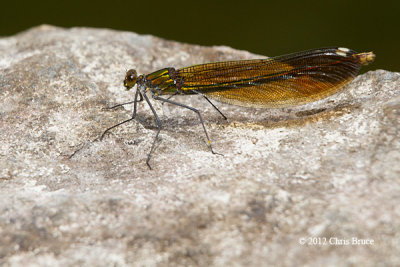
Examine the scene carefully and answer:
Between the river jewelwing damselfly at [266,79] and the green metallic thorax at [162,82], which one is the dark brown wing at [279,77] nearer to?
the river jewelwing damselfly at [266,79]

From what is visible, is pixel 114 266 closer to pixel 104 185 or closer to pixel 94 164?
pixel 104 185

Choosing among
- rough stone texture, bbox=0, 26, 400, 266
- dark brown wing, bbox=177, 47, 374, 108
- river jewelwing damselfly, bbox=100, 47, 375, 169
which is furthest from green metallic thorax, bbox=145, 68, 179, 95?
rough stone texture, bbox=0, 26, 400, 266

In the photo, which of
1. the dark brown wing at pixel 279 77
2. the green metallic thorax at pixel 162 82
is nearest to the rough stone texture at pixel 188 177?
the dark brown wing at pixel 279 77

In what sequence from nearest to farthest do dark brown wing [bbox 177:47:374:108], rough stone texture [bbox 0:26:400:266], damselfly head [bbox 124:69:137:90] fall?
1. rough stone texture [bbox 0:26:400:266]
2. dark brown wing [bbox 177:47:374:108]
3. damselfly head [bbox 124:69:137:90]

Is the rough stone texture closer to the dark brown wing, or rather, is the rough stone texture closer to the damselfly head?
the dark brown wing

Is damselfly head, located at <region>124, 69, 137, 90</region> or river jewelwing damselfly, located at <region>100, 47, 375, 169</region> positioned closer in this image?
river jewelwing damselfly, located at <region>100, 47, 375, 169</region>

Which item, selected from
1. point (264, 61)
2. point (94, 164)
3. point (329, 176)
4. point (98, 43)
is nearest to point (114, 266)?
point (94, 164)

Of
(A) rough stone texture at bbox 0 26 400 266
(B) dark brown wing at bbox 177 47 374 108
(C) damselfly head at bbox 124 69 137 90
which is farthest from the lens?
(C) damselfly head at bbox 124 69 137 90
